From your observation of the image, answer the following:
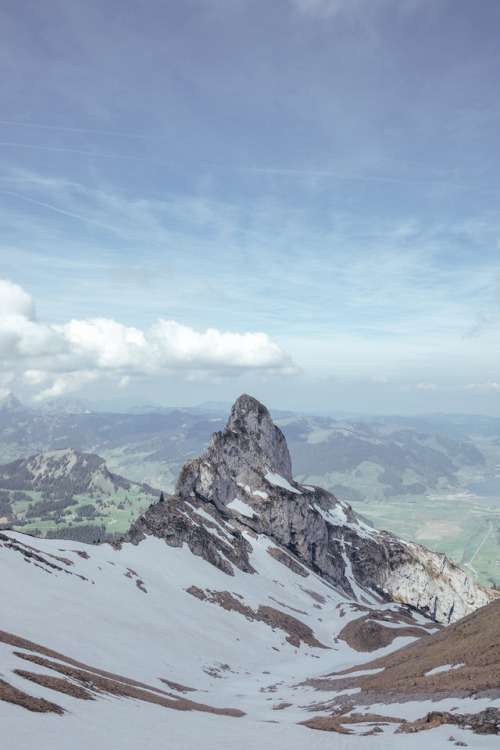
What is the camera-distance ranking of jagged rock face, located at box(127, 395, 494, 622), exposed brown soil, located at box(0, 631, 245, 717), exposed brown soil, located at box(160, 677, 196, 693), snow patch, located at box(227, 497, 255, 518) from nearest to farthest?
exposed brown soil, located at box(0, 631, 245, 717)
exposed brown soil, located at box(160, 677, 196, 693)
jagged rock face, located at box(127, 395, 494, 622)
snow patch, located at box(227, 497, 255, 518)

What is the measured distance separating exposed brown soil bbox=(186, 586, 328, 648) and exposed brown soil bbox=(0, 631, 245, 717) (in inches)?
2210

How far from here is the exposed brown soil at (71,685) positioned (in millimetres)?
25992

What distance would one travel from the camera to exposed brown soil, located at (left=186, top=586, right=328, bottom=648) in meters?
102

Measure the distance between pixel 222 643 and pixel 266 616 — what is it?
24.6 metres

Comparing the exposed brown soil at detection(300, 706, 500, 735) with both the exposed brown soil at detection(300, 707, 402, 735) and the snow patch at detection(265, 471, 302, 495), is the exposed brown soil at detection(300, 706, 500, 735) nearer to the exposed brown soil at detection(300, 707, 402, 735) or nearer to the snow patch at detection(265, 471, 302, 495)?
the exposed brown soil at detection(300, 707, 402, 735)

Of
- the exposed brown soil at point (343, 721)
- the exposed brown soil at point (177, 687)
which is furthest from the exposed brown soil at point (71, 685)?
the exposed brown soil at point (343, 721)

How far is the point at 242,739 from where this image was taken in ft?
107

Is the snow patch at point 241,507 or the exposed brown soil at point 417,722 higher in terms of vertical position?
the exposed brown soil at point 417,722

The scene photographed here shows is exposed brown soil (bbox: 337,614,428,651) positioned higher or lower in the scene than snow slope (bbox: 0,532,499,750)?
lower

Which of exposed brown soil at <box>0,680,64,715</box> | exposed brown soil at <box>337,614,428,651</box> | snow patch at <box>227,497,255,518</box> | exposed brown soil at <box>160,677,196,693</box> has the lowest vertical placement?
exposed brown soil at <box>337,614,428,651</box>

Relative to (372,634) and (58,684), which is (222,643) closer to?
(372,634)

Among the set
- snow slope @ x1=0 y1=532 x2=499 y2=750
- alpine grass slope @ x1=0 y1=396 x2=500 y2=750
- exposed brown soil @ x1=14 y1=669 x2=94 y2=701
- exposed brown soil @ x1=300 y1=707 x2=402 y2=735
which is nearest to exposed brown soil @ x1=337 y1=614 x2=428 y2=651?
alpine grass slope @ x1=0 y1=396 x2=500 y2=750

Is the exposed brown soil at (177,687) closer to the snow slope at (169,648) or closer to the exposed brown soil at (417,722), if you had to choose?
the snow slope at (169,648)

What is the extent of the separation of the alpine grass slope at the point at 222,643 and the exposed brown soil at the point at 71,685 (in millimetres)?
231
